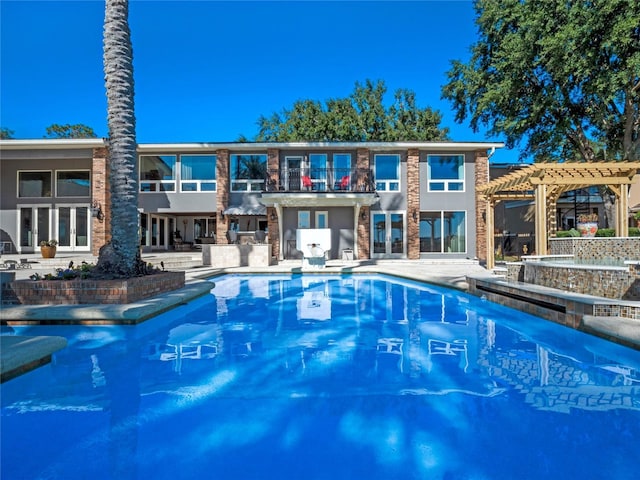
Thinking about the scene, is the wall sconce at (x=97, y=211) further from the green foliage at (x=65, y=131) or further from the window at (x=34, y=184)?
the green foliage at (x=65, y=131)

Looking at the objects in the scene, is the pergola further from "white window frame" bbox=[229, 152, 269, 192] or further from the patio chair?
"white window frame" bbox=[229, 152, 269, 192]

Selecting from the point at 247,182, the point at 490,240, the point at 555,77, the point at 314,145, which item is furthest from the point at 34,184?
the point at 555,77

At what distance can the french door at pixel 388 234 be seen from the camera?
17.3m

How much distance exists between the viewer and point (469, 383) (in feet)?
11.1

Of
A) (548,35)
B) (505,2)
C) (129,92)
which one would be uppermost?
(505,2)

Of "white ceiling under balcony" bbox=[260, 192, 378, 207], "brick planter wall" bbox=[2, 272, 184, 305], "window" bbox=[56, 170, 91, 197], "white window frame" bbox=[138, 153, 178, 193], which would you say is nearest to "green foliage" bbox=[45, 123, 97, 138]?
"window" bbox=[56, 170, 91, 197]

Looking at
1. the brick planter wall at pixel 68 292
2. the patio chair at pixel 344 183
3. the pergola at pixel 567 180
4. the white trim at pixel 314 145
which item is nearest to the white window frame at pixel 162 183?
the white trim at pixel 314 145

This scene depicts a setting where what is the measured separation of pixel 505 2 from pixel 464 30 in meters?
3.73

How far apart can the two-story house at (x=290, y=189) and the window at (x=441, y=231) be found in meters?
0.05

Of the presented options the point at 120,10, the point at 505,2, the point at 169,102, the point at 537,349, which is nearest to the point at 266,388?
the point at 537,349

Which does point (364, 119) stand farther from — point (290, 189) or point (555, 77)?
point (555, 77)

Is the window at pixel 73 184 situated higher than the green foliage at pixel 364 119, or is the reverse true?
the green foliage at pixel 364 119

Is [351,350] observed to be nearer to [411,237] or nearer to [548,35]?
[411,237]

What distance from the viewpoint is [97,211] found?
→ 16125 millimetres
